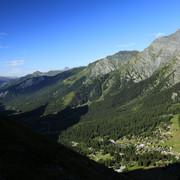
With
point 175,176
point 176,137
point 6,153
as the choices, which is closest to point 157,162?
point 175,176

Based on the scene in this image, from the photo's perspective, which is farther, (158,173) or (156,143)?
(156,143)

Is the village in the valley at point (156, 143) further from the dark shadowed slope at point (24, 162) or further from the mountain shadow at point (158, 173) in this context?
the dark shadowed slope at point (24, 162)

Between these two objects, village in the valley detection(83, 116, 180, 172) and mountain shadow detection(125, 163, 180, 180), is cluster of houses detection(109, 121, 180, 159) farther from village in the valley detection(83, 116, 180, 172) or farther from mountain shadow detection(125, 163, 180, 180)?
mountain shadow detection(125, 163, 180, 180)

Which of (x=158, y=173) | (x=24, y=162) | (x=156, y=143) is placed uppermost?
(x=24, y=162)

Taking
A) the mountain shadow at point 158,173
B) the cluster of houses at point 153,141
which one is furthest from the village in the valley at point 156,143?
the mountain shadow at point 158,173

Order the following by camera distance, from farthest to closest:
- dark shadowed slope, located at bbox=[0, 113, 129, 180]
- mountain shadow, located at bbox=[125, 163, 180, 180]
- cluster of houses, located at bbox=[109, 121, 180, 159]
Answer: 1. cluster of houses, located at bbox=[109, 121, 180, 159]
2. mountain shadow, located at bbox=[125, 163, 180, 180]
3. dark shadowed slope, located at bbox=[0, 113, 129, 180]

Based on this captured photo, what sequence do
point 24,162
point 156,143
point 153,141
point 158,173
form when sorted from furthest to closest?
point 153,141 < point 156,143 < point 158,173 < point 24,162

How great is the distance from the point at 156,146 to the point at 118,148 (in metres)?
34.0

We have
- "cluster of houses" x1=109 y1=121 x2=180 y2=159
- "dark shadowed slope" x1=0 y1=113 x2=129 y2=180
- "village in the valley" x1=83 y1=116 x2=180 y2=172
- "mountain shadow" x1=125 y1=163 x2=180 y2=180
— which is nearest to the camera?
"dark shadowed slope" x1=0 y1=113 x2=129 y2=180

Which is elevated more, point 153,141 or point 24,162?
point 24,162

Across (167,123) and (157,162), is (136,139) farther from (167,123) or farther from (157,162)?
(157,162)

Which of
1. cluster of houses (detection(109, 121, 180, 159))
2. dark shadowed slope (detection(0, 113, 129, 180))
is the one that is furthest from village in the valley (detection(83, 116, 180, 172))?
dark shadowed slope (detection(0, 113, 129, 180))

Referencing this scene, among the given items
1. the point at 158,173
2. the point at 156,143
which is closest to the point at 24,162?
the point at 158,173

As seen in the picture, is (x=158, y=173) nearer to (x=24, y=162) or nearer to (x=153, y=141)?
(x=153, y=141)
